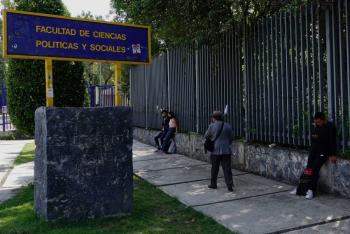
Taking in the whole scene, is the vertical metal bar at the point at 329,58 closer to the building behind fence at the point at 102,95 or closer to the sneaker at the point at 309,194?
the sneaker at the point at 309,194

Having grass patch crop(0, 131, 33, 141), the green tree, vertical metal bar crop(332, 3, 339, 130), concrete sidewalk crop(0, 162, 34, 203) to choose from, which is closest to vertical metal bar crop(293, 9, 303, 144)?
vertical metal bar crop(332, 3, 339, 130)

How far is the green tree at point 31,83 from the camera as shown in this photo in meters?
8.64

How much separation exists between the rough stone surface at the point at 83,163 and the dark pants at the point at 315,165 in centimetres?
301

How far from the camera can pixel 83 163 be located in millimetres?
5500

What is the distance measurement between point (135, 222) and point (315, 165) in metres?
3.15

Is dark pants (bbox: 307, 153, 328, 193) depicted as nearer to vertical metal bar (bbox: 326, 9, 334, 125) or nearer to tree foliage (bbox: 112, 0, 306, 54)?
vertical metal bar (bbox: 326, 9, 334, 125)

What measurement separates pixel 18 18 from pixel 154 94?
398 inches

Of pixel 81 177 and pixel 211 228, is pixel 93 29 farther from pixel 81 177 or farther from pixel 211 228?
pixel 211 228

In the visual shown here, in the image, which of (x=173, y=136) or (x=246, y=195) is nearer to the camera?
(x=246, y=195)

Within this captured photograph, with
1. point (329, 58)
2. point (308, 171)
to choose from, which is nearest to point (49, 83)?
point (308, 171)

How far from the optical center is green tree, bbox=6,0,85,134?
8641mm

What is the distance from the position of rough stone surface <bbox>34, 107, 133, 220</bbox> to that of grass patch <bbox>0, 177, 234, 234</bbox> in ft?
0.60

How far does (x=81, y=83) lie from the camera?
936cm

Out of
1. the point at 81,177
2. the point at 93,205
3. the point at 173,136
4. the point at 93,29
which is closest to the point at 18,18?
the point at 93,29
